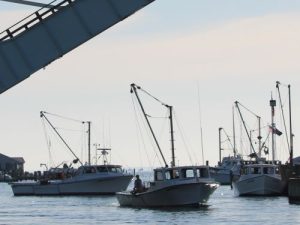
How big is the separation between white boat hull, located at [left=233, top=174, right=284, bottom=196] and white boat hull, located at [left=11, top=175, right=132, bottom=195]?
773 inches

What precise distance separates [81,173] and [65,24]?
94.6 m

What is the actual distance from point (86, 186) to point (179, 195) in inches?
1842

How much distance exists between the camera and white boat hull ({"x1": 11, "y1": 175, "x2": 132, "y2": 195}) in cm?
12694

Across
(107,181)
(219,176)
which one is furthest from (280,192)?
(219,176)

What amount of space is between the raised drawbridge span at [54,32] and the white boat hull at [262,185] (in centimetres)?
7547

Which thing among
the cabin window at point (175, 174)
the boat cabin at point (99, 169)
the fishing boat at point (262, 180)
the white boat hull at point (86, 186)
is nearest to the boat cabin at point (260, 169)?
the fishing boat at point (262, 180)

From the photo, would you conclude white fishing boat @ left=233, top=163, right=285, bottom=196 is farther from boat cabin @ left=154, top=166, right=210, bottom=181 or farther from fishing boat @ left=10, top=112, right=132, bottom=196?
boat cabin @ left=154, top=166, right=210, bottom=181

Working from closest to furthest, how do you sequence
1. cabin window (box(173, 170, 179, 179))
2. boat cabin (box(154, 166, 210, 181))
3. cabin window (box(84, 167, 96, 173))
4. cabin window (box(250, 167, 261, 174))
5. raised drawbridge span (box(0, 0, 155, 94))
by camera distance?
raised drawbridge span (box(0, 0, 155, 94)) → boat cabin (box(154, 166, 210, 181)) → cabin window (box(173, 170, 179, 179)) → cabin window (box(250, 167, 261, 174)) → cabin window (box(84, 167, 96, 173))

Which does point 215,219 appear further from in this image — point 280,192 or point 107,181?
point 107,181

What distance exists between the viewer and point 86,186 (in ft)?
420

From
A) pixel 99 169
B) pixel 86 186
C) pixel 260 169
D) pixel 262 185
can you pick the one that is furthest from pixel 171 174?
pixel 86 186

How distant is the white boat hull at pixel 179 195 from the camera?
269ft

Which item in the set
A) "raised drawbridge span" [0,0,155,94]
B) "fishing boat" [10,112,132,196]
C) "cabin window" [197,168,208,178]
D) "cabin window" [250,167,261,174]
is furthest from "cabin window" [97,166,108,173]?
"raised drawbridge span" [0,0,155,94]

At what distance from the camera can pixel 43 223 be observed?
7512 centimetres
